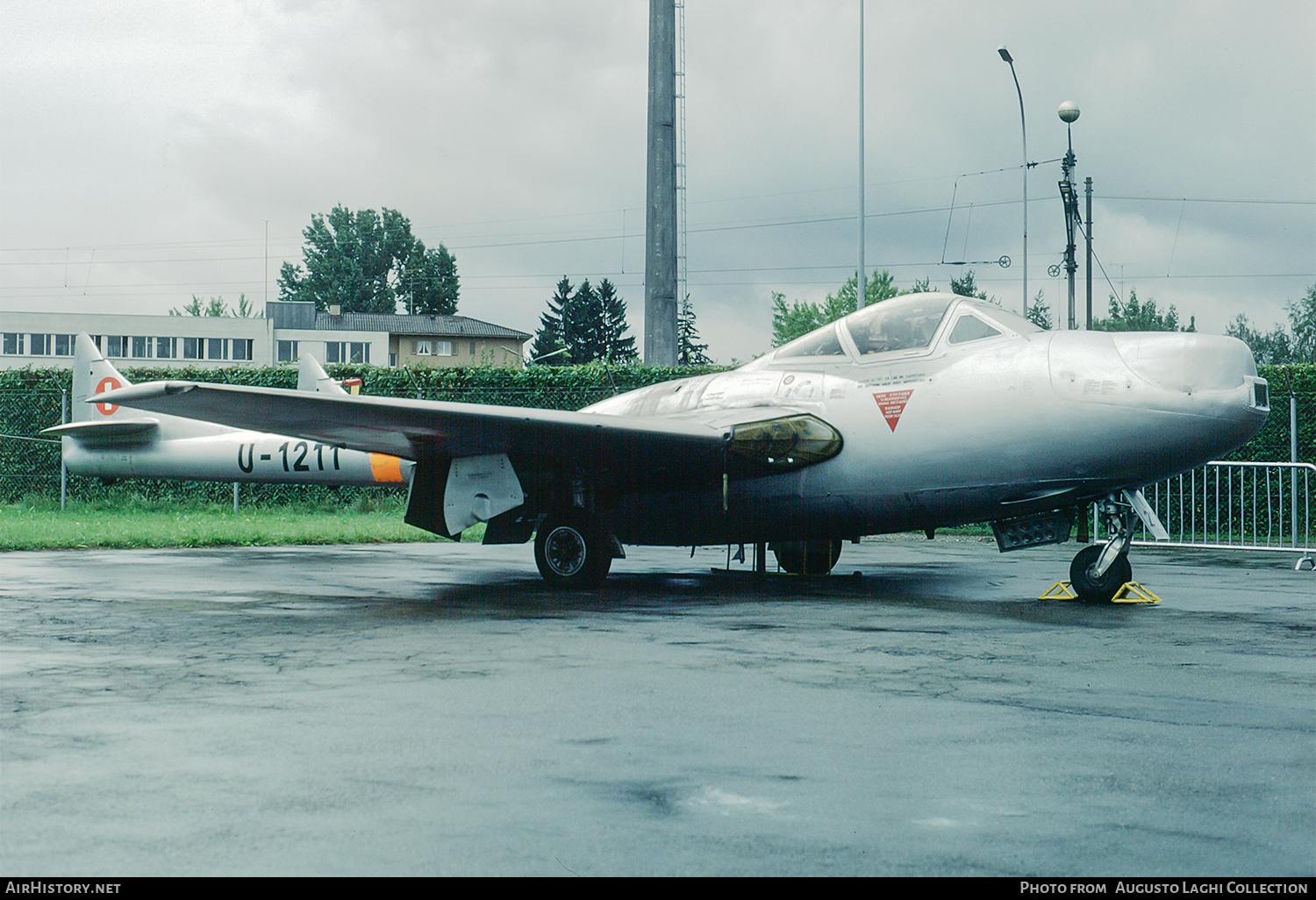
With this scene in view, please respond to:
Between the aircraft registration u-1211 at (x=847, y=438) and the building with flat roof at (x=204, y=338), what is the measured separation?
8442 centimetres

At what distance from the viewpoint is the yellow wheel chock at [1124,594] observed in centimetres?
974

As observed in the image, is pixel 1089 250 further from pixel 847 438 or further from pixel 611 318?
pixel 611 318

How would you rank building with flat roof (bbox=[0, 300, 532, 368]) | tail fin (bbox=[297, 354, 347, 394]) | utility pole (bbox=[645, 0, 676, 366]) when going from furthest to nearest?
1. building with flat roof (bbox=[0, 300, 532, 368])
2. utility pole (bbox=[645, 0, 676, 366])
3. tail fin (bbox=[297, 354, 347, 394])

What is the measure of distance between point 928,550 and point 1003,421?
24.7ft

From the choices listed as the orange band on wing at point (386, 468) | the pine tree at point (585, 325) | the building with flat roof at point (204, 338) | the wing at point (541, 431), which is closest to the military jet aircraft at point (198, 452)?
the orange band on wing at point (386, 468)

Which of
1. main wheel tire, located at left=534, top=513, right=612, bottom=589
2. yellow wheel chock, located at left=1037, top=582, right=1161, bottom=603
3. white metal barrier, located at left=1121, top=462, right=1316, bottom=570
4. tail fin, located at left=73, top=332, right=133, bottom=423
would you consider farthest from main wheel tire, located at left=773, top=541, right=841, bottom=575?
tail fin, located at left=73, top=332, right=133, bottom=423

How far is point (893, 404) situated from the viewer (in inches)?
393

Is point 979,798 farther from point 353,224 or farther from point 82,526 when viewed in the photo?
point 353,224

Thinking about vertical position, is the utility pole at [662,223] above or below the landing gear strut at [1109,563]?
above

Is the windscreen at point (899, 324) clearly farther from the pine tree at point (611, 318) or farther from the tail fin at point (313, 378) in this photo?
the pine tree at point (611, 318)

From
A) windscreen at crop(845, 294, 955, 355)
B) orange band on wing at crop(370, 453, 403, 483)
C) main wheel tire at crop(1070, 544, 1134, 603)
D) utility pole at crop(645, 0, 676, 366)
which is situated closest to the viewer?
main wheel tire at crop(1070, 544, 1134, 603)

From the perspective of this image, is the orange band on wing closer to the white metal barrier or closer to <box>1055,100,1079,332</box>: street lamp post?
the white metal barrier

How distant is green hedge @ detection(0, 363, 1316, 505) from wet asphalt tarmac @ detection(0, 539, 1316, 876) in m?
12.7

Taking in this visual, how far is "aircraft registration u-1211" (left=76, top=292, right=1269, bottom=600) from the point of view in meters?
9.02
